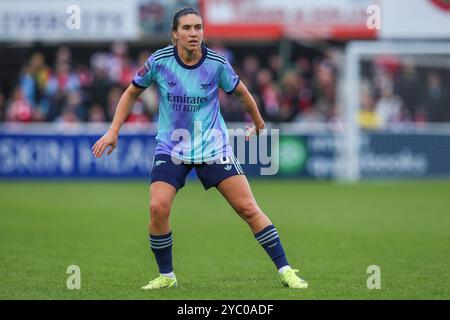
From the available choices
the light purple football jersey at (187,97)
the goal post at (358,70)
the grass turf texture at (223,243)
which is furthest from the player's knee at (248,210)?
the goal post at (358,70)

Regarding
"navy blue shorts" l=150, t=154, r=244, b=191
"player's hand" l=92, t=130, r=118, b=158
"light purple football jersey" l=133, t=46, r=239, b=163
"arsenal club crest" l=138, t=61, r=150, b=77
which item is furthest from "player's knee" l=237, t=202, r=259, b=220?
"arsenal club crest" l=138, t=61, r=150, b=77

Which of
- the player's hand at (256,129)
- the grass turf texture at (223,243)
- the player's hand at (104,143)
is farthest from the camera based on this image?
the player's hand at (256,129)

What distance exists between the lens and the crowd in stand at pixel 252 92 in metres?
23.6

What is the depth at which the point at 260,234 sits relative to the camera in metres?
8.34

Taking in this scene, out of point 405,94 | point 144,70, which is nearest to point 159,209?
point 144,70

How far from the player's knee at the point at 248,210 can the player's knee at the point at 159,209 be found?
62 cm

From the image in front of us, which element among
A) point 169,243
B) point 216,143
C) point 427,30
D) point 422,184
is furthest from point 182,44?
point 427,30

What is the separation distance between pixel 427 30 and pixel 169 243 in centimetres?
1742

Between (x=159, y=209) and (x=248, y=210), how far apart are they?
2.44 feet

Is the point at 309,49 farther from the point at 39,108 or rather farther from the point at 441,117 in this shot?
the point at 39,108

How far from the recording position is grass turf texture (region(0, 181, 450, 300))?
27.4 ft

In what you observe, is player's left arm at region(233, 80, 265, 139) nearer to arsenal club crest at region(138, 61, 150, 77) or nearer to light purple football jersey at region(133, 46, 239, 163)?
light purple football jersey at region(133, 46, 239, 163)

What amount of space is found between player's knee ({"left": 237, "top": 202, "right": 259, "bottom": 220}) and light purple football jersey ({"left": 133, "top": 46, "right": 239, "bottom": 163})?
1.52 ft

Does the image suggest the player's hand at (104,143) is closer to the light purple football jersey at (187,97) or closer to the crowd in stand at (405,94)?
the light purple football jersey at (187,97)
